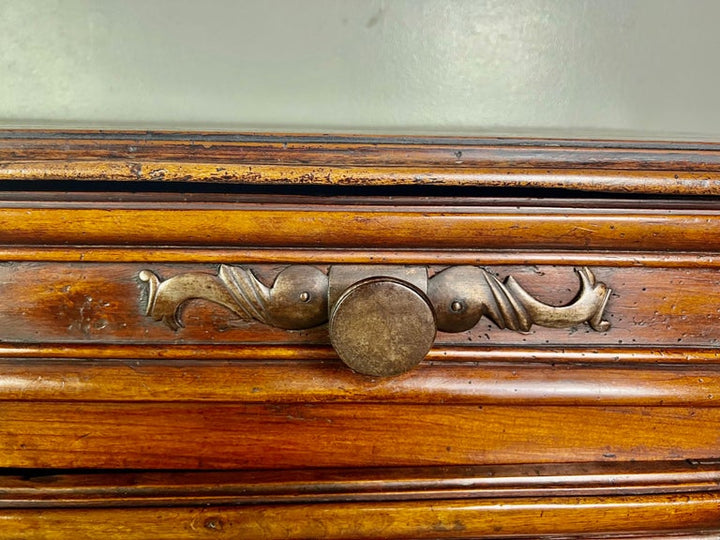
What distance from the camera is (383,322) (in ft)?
1.01

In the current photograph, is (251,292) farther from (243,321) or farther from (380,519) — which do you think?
(380,519)

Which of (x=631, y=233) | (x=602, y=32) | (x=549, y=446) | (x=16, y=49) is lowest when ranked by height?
(x=549, y=446)

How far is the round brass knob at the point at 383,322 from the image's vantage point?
12.1 inches

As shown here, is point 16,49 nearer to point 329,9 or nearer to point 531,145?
point 329,9

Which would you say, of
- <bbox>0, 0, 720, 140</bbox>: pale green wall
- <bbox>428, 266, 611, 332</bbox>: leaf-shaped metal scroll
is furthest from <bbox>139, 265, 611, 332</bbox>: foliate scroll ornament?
<bbox>0, 0, 720, 140</bbox>: pale green wall

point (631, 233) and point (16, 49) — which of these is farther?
point (16, 49)

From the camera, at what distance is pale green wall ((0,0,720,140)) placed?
0.64 m

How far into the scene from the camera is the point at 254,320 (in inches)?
13.4

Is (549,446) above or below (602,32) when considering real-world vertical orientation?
below

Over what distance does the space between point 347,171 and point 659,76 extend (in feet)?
1.88

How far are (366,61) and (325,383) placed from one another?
17.7 inches

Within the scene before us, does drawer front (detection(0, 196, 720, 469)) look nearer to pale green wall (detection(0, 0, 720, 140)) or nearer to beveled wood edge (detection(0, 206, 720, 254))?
beveled wood edge (detection(0, 206, 720, 254))

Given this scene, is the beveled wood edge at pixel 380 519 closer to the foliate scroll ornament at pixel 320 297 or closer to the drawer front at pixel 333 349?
the drawer front at pixel 333 349

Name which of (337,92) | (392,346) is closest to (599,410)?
(392,346)
